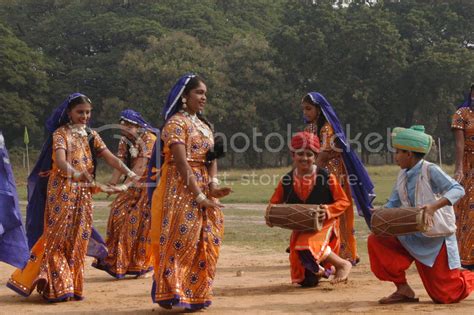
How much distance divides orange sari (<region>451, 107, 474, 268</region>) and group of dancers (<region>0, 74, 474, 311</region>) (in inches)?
0.5

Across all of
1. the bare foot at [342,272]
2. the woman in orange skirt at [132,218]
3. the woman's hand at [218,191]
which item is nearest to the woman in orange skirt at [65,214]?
the woman's hand at [218,191]

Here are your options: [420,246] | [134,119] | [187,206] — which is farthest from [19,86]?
[420,246]

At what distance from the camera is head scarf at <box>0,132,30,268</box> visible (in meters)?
7.84

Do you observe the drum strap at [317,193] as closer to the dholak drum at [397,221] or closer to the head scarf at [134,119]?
the dholak drum at [397,221]

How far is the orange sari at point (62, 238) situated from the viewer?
8297 millimetres

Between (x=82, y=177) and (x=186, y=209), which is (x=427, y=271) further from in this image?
(x=82, y=177)

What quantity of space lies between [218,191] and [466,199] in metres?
3.67

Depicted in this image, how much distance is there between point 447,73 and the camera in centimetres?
4750

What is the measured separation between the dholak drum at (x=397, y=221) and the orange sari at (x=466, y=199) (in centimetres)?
251

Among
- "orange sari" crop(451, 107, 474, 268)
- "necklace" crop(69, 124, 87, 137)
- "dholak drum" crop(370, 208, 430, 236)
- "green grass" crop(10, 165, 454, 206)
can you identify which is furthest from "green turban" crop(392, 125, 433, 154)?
"green grass" crop(10, 165, 454, 206)

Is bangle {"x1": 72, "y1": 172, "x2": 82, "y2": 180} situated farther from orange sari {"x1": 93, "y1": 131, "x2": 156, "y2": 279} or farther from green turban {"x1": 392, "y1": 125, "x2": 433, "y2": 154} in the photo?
green turban {"x1": 392, "y1": 125, "x2": 433, "y2": 154}

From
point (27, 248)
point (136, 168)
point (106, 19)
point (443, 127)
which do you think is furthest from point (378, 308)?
point (106, 19)

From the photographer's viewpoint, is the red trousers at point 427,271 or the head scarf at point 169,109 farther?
the head scarf at point 169,109

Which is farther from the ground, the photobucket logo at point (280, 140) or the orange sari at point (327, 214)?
the photobucket logo at point (280, 140)
